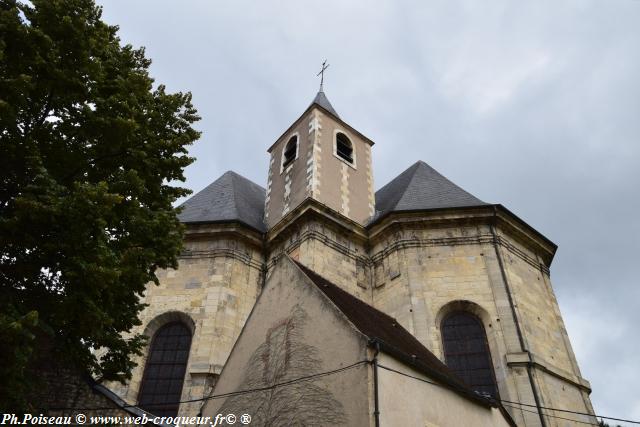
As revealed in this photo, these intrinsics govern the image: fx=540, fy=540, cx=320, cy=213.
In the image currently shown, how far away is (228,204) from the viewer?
635 inches

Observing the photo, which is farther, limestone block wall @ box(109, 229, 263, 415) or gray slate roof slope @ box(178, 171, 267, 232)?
gray slate roof slope @ box(178, 171, 267, 232)

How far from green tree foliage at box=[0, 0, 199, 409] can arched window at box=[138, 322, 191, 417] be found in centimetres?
493

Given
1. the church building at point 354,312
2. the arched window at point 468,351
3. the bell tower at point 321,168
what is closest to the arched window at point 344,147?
the bell tower at point 321,168

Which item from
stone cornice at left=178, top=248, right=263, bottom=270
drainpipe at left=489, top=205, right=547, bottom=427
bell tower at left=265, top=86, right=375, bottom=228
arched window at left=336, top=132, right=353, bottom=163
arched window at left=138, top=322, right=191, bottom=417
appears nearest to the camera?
drainpipe at left=489, top=205, right=547, bottom=427

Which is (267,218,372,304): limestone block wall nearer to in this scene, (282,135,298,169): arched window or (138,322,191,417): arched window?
(138,322,191,417): arched window

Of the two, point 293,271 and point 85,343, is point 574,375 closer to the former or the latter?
point 293,271

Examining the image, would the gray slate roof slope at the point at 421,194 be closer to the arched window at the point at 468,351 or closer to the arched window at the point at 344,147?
the arched window at the point at 344,147

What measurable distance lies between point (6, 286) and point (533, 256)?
11.9m

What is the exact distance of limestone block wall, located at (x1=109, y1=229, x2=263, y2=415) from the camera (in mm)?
11547

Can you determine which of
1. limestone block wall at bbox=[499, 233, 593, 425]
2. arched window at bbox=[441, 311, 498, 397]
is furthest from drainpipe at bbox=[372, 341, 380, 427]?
limestone block wall at bbox=[499, 233, 593, 425]

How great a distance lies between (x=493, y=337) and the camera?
1136 cm

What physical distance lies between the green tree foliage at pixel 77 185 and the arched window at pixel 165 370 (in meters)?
4.93

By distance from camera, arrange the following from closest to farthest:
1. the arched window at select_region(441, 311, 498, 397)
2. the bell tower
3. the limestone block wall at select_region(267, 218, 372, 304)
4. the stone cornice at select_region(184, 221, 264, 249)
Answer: the arched window at select_region(441, 311, 498, 397) → the limestone block wall at select_region(267, 218, 372, 304) → the stone cornice at select_region(184, 221, 264, 249) → the bell tower

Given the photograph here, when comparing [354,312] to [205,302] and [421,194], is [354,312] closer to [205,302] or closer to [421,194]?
[205,302]
